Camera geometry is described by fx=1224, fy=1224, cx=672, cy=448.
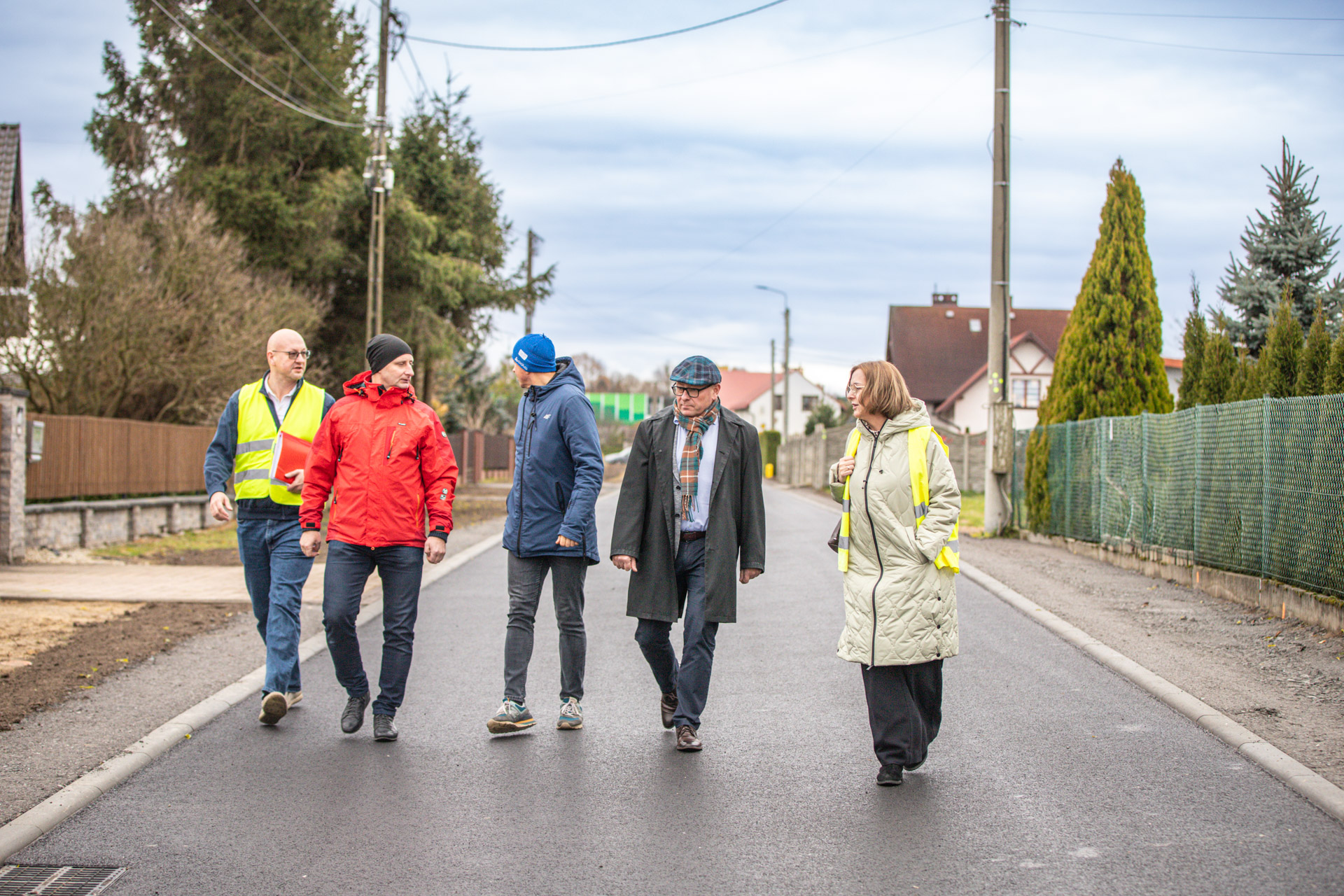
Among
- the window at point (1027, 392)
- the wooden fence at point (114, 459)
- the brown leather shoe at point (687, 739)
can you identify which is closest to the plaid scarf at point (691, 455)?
the brown leather shoe at point (687, 739)

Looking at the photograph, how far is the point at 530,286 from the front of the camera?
34.6 meters

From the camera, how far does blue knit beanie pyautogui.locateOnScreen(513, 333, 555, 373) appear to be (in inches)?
233

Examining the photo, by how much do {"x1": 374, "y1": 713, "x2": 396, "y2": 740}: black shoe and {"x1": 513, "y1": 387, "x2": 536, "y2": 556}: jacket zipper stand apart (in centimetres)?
97

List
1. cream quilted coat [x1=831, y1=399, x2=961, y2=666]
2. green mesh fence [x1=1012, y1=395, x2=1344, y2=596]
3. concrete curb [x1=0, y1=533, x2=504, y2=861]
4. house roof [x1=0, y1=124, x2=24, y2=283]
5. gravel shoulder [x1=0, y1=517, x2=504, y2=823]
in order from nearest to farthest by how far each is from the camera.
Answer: concrete curb [x1=0, y1=533, x2=504, y2=861]
cream quilted coat [x1=831, y1=399, x2=961, y2=666]
gravel shoulder [x1=0, y1=517, x2=504, y2=823]
green mesh fence [x1=1012, y1=395, x2=1344, y2=596]
house roof [x1=0, y1=124, x2=24, y2=283]

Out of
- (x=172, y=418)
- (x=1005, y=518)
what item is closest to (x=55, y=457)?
(x=172, y=418)

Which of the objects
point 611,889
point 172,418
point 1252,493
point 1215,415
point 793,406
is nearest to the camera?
point 611,889

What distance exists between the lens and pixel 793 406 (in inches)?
4107

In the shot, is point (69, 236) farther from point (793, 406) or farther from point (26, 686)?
point (793, 406)

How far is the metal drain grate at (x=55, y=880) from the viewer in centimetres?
377

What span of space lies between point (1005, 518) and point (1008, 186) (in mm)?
4847

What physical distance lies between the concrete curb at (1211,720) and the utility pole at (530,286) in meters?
22.5

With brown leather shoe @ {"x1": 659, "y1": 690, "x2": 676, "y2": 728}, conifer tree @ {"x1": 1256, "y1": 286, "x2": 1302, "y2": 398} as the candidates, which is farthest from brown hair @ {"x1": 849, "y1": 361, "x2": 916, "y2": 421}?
conifer tree @ {"x1": 1256, "y1": 286, "x2": 1302, "y2": 398}

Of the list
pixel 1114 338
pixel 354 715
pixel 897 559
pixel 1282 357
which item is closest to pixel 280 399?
pixel 354 715

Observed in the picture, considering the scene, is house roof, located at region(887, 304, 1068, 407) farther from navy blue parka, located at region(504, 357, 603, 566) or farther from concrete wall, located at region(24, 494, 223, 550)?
navy blue parka, located at region(504, 357, 603, 566)
